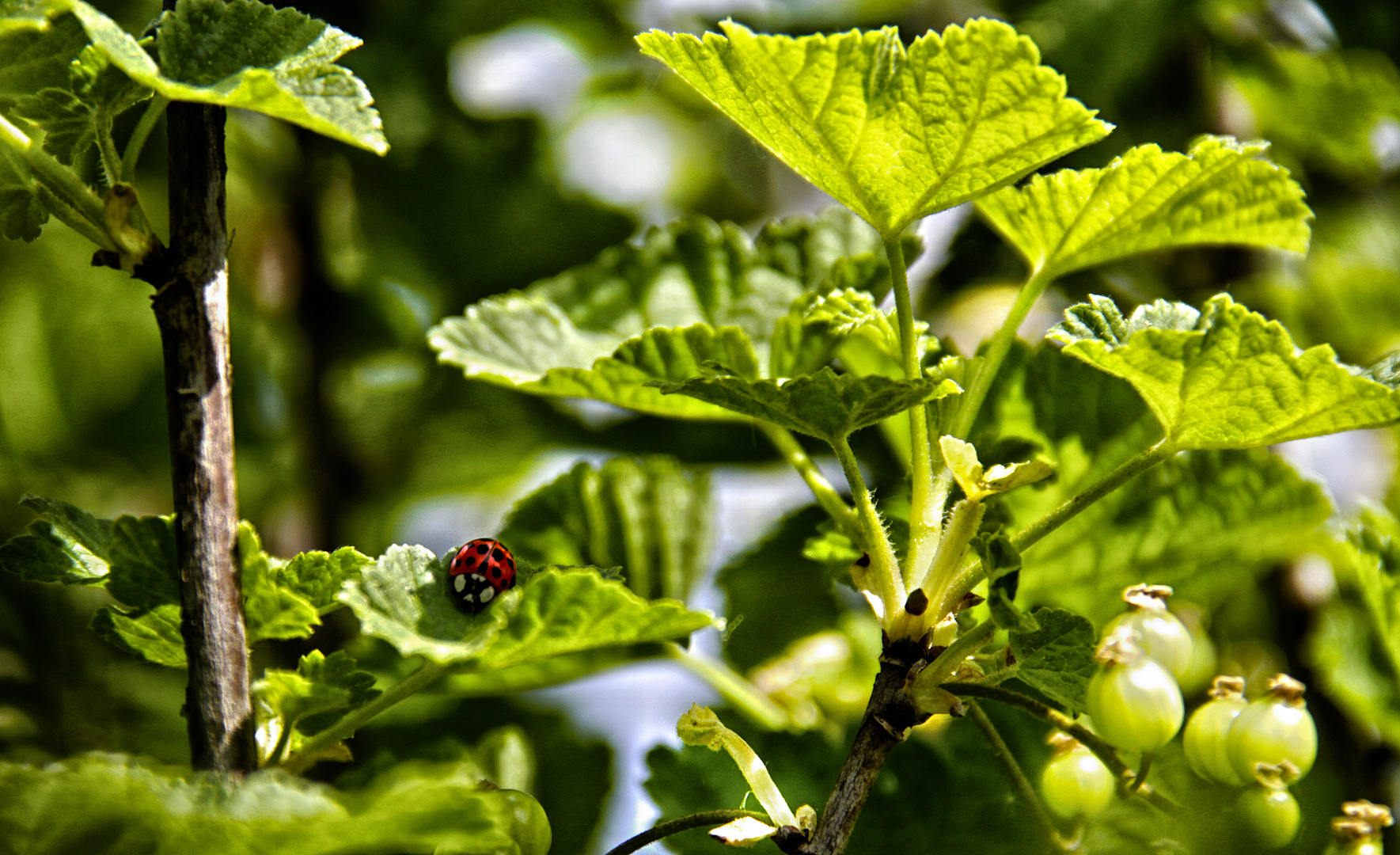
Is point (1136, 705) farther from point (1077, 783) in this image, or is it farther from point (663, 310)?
point (663, 310)

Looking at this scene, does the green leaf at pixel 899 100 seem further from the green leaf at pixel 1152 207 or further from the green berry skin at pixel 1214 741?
the green berry skin at pixel 1214 741

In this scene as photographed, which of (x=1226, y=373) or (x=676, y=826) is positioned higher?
(x=1226, y=373)

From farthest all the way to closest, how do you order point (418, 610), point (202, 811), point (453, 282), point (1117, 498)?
point (453, 282) → point (1117, 498) → point (418, 610) → point (202, 811)

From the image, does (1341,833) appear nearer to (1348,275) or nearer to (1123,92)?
(1123,92)

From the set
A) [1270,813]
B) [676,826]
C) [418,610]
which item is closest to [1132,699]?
[1270,813]

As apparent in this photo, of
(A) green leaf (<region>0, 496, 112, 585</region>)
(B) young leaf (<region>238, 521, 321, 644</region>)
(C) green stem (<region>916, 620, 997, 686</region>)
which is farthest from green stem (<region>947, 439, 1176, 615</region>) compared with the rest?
(A) green leaf (<region>0, 496, 112, 585</region>)

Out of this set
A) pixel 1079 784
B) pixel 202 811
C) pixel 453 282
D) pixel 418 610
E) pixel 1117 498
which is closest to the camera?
pixel 202 811
